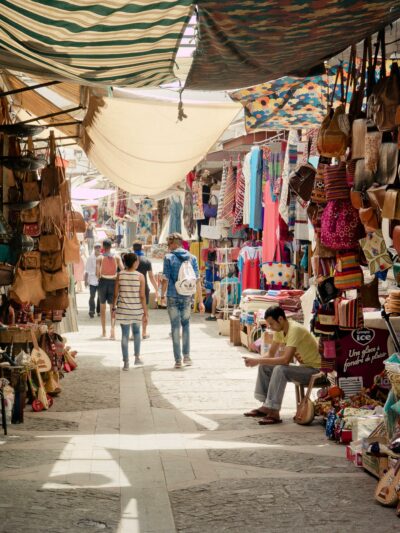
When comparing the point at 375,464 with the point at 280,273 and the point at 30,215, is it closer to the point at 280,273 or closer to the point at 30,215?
the point at 30,215

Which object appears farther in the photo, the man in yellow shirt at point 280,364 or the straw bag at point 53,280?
the straw bag at point 53,280

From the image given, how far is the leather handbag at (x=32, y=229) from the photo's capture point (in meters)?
9.61

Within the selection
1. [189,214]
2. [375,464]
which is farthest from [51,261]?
[189,214]

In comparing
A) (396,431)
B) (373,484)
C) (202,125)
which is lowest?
(373,484)

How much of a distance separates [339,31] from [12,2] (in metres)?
1.86

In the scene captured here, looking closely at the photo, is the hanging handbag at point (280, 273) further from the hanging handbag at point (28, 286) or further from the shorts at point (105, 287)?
the hanging handbag at point (28, 286)

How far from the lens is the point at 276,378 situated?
914 centimetres

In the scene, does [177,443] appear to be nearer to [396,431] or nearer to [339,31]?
[396,431]

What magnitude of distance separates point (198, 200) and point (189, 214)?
0.86m

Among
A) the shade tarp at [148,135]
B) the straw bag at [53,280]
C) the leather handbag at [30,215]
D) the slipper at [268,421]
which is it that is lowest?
the slipper at [268,421]

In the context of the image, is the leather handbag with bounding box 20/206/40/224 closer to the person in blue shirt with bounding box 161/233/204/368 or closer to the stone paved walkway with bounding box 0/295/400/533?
the stone paved walkway with bounding box 0/295/400/533

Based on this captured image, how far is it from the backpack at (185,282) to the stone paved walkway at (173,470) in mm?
1881

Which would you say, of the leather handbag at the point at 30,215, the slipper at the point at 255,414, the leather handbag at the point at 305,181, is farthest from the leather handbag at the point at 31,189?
the slipper at the point at 255,414

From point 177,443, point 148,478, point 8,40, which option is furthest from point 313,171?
point 8,40
